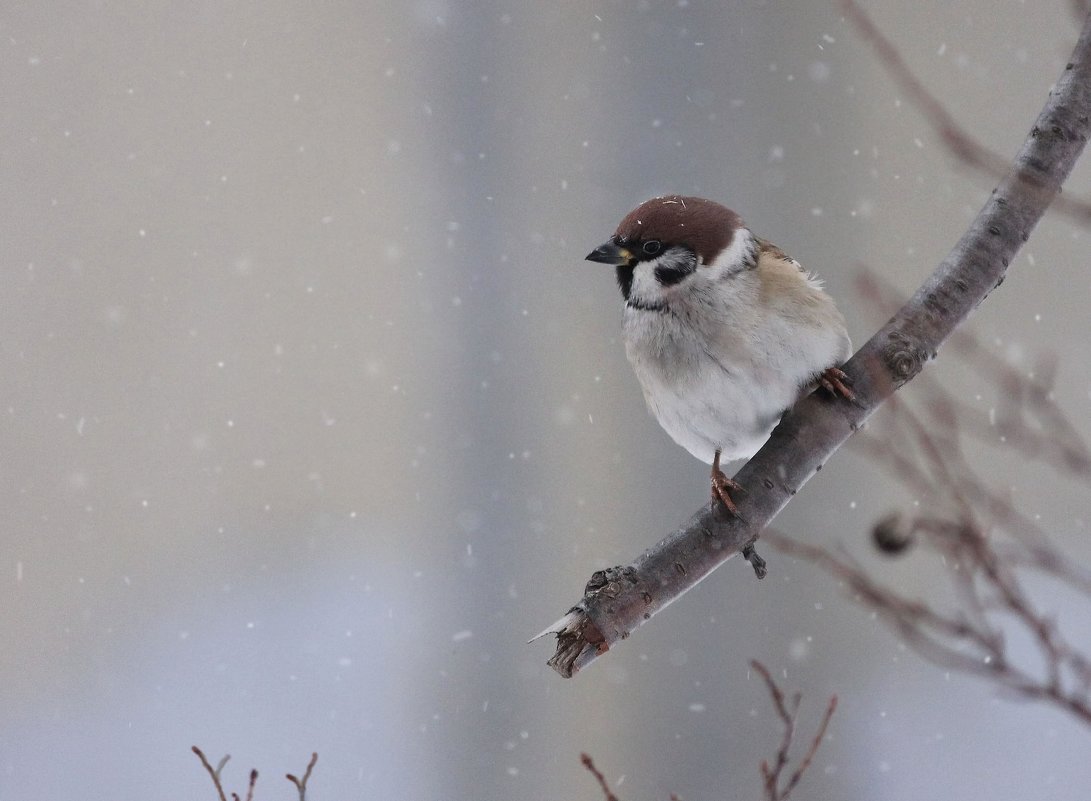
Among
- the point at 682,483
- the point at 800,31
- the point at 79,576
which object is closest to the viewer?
the point at 682,483

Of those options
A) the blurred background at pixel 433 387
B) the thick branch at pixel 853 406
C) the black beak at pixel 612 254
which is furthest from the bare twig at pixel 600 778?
the blurred background at pixel 433 387

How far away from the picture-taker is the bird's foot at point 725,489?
3.06 feet

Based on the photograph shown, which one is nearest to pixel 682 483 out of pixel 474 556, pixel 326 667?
pixel 474 556

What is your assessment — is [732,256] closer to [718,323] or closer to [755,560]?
[718,323]

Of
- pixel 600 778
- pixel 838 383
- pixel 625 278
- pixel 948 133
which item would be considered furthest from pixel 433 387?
pixel 948 133

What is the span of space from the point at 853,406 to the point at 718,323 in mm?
206

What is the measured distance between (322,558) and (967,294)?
3099mm

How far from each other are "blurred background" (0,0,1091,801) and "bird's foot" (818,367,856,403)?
4.08ft

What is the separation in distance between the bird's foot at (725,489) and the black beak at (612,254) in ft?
0.89

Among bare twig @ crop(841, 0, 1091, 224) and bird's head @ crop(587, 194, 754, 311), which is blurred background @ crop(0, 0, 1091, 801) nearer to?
bird's head @ crop(587, 194, 754, 311)

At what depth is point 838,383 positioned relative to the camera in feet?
3.33

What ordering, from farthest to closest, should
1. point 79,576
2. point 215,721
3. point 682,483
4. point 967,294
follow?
point 79,576, point 215,721, point 682,483, point 967,294

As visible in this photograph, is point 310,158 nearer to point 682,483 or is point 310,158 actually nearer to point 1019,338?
point 682,483

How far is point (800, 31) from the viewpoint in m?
2.53
